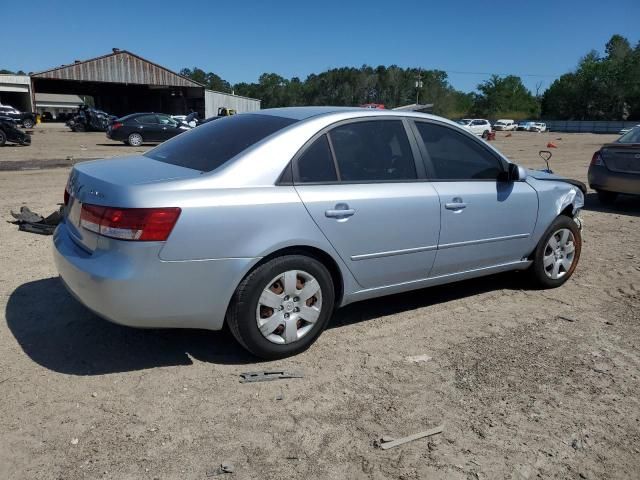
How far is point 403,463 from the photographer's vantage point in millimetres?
2619

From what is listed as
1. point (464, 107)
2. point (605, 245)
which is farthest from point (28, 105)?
point (464, 107)

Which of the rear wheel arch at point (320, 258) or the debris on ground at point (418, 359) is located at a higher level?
the rear wheel arch at point (320, 258)

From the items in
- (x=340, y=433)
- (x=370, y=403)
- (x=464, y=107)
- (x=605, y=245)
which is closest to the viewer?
(x=340, y=433)

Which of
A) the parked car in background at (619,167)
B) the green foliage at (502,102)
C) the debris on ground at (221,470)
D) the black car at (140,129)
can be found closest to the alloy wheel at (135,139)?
the black car at (140,129)

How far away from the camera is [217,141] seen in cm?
382

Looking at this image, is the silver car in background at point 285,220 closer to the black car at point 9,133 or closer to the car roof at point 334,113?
the car roof at point 334,113

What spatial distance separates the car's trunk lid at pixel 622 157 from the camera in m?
8.95

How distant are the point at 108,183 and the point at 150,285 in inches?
26.3

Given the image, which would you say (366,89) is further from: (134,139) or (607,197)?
(607,197)

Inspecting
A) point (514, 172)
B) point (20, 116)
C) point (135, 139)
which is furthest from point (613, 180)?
point (20, 116)

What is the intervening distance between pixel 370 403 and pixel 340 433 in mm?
348

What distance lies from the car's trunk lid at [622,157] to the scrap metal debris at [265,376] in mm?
8014

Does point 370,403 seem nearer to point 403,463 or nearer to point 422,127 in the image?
point 403,463

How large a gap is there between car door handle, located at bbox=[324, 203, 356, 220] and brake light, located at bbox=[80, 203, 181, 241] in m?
0.99
